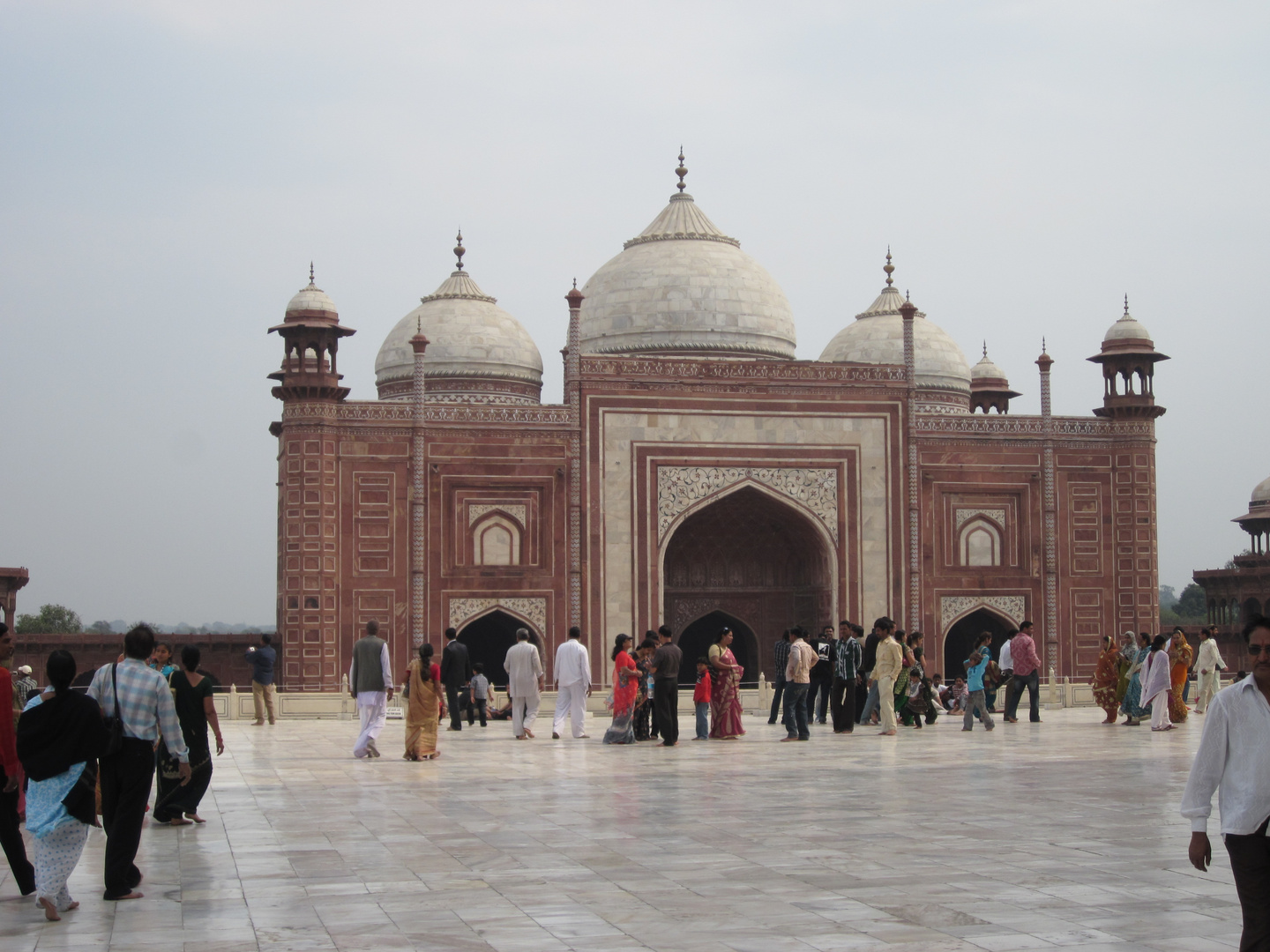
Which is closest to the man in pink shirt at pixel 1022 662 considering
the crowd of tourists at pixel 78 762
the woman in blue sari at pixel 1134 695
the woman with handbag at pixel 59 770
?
the woman in blue sari at pixel 1134 695

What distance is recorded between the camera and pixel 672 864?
22.2 ft

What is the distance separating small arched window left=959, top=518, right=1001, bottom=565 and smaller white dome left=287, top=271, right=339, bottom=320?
34.8 ft

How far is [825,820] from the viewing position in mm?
8094

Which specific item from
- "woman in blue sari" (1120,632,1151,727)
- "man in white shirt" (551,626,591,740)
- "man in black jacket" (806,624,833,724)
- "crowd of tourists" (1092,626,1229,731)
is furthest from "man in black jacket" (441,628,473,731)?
"woman in blue sari" (1120,632,1151,727)

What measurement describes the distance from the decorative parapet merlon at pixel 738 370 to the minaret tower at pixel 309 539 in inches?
162

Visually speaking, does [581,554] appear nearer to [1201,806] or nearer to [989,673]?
[989,673]

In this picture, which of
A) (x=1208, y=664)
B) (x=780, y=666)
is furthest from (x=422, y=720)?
(x=1208, y=664)

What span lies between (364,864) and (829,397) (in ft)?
65.1

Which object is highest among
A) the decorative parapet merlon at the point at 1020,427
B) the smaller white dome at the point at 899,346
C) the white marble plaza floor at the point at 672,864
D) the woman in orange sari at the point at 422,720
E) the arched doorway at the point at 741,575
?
the smaller white dome at the point at 899,346

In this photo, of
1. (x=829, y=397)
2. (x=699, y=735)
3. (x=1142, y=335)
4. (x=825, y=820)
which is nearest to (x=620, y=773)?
(x=825, y=820)

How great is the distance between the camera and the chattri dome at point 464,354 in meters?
28.6

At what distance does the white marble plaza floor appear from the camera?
210 inches

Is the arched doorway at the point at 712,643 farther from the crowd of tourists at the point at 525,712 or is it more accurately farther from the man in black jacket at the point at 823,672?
the man in black jacket at the point at 823,672

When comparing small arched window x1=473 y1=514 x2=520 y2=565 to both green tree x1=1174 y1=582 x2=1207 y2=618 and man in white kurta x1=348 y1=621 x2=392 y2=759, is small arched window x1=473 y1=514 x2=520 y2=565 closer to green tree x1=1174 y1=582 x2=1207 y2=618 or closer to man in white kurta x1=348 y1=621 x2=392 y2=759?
man in white kurta x1=348 y1=621 x2=392 y2=759
